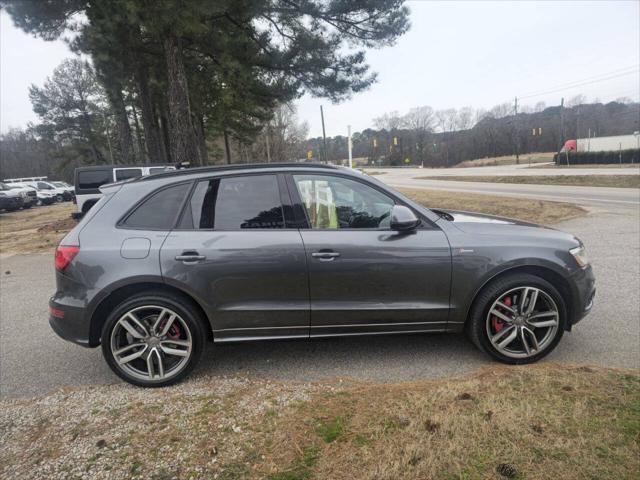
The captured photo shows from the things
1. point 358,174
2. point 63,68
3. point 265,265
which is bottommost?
point 265,265

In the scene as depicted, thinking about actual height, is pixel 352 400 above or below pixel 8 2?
below

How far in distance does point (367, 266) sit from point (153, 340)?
178 centimetres

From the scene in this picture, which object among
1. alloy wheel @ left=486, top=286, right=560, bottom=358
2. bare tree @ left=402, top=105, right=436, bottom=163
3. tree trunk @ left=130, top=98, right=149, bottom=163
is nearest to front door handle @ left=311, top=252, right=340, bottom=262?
alloy wheel @ left=486, top=286, right=560, bottom=358

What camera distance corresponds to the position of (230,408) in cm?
274

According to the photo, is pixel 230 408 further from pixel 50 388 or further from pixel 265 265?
pixel 50 388

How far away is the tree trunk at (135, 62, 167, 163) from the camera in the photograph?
52.7 ft

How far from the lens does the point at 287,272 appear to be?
119 inches

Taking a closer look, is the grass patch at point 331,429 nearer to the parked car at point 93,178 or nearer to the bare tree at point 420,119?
the parked car at point 93,178

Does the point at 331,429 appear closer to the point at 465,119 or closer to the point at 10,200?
the point at 10,200

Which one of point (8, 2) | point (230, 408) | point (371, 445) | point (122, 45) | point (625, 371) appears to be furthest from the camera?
point (122, 45)

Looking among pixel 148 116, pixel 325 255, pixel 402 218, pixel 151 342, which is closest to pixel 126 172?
pixel 148 116

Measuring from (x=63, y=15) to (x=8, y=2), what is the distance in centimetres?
161

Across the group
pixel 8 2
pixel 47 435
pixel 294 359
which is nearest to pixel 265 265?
pixel 294 359

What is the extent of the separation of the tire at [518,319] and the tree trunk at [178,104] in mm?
11507
